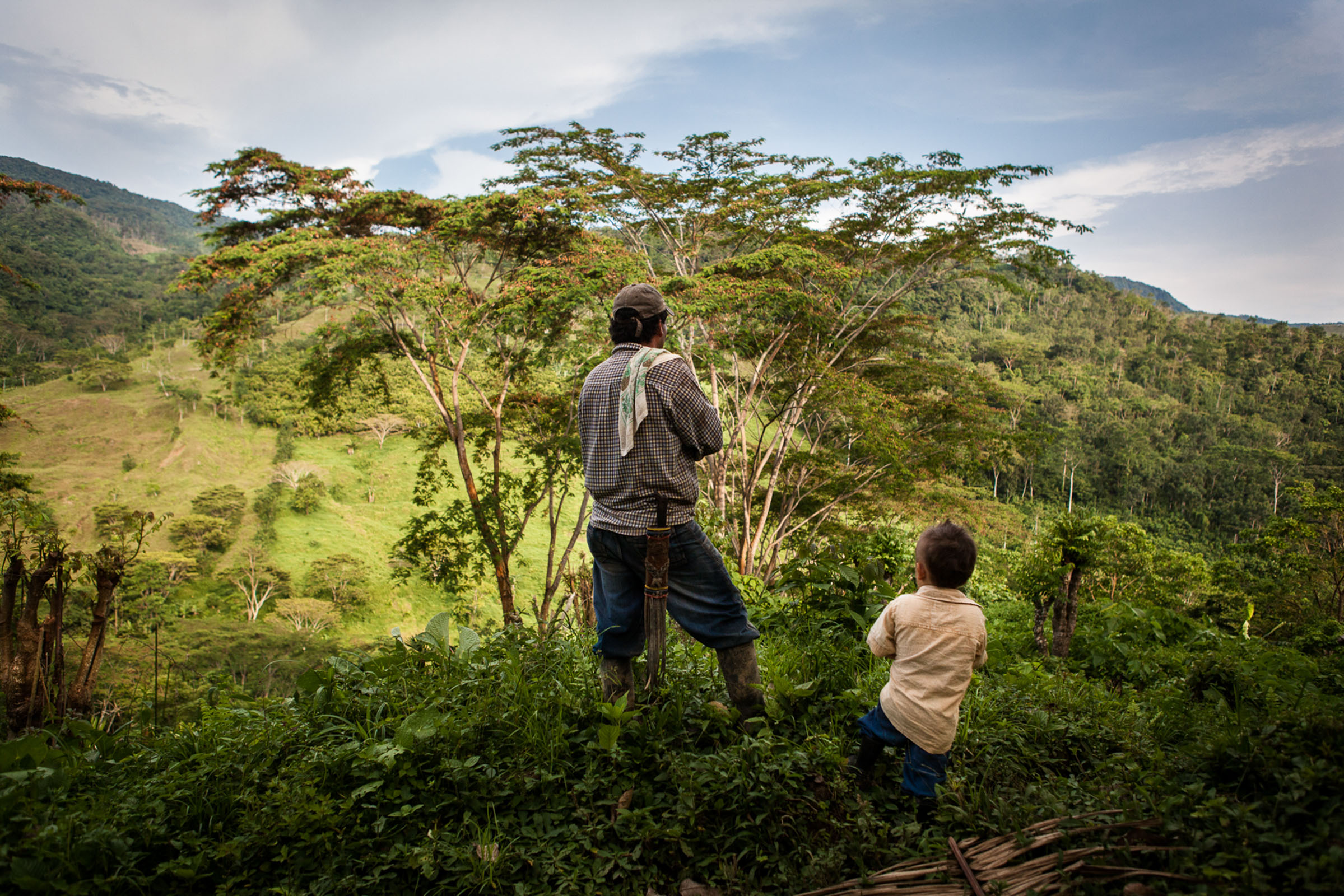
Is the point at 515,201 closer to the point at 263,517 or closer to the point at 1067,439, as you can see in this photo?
the point at 263,517

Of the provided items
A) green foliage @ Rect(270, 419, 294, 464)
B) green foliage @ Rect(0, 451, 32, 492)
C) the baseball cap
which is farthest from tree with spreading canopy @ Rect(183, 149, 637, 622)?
green foliage @ Rect(270, 419, 294, 464)

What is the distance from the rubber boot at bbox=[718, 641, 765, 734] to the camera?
87.8 inches

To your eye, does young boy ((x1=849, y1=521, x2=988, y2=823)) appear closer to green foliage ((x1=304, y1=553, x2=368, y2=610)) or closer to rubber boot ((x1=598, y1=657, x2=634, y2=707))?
rubber boot ((x1=598, y1=657, x2=634, y2=707))

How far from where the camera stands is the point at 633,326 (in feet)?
7.37

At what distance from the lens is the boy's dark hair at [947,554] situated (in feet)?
6.48

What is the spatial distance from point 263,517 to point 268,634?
1341 centimetres

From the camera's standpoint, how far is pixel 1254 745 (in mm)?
1385

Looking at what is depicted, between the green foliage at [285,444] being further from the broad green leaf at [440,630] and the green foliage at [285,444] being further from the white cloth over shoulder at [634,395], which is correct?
the white cloth over shoulder at [634,395]

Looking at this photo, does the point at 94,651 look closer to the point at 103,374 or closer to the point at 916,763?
the point at 916,763

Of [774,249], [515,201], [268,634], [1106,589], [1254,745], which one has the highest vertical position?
[515,201]

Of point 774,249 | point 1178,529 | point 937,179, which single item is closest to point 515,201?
point 774,249

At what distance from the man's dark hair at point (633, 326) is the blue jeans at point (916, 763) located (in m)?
1.51

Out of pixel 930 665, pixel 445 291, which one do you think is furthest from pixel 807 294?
pixel 930 665

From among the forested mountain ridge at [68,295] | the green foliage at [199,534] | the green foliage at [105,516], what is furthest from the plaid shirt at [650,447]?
the green foliage at [199,534]
